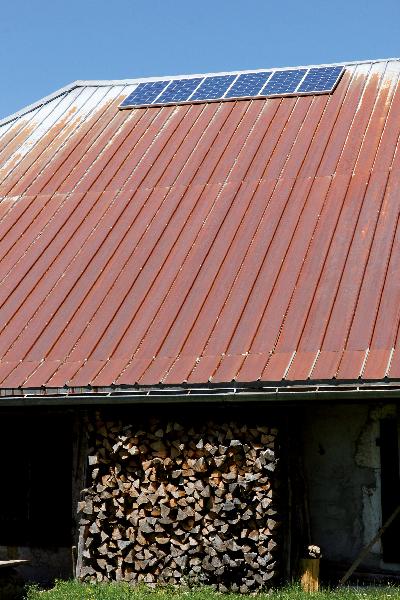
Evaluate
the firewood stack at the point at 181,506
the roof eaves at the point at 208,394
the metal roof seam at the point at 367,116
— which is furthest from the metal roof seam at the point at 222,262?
the metal roof seam at the point at 367,116

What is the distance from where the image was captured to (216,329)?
1262 centimetres

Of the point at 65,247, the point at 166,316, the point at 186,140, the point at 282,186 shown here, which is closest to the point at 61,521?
the point at 166,316

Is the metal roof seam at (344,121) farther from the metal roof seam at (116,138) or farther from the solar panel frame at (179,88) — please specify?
the metal roof seam at (116,138)

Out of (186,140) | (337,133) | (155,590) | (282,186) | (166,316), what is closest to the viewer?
(155,590)

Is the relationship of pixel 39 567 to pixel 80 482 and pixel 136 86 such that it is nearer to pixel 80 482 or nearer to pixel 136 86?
pixel 80 482

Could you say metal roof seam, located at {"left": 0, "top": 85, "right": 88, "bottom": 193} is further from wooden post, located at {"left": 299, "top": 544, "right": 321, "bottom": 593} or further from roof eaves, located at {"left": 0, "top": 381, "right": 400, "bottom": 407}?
wooden post, located at {"left": 299, "top": 544, "right": 321, "bottom": 593}

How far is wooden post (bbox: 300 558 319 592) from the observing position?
447 inches

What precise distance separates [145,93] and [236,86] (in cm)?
177

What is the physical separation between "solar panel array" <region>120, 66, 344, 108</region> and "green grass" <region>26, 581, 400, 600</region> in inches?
369

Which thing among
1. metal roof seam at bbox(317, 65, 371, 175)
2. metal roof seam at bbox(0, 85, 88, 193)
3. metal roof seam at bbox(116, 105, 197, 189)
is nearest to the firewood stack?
metal roof seam at bbox(317, 65, 371, 175)

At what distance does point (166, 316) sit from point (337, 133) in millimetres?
4843

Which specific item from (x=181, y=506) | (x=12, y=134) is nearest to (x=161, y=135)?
(x=12, y=134)

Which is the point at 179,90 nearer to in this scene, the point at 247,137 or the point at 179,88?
the point at 179,88

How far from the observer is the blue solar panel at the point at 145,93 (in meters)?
19.2
